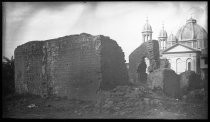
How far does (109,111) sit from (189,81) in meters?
4.64

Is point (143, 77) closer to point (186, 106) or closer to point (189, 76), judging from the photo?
point (189, 76)

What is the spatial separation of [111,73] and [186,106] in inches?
142

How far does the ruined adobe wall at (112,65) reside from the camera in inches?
471

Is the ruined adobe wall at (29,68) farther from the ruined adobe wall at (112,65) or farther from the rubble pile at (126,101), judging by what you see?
the rubble pile at (126,101)

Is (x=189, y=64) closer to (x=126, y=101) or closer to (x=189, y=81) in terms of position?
(x=189, y=81)

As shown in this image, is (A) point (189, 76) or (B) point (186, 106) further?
(A) point (189, 76)

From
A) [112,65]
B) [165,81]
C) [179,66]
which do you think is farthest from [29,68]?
[179,66]

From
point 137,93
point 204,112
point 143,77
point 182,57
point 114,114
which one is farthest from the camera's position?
point 143,77

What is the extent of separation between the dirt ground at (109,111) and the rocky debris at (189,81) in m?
1.89

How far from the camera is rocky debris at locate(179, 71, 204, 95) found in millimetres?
12155

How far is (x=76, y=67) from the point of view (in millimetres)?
12547

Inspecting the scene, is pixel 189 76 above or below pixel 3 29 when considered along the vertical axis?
below

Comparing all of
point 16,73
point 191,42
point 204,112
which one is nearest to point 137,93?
point 204,112

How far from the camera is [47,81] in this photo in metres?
13.9
